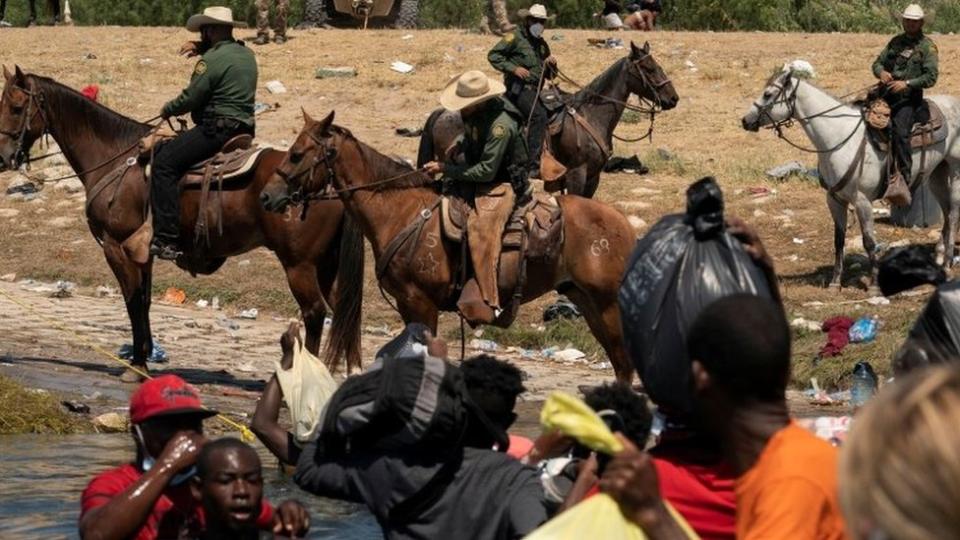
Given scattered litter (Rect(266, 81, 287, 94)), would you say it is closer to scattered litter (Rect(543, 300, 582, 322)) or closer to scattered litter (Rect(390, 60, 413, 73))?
scattered litter (Rect(390, 60, 413, 73))

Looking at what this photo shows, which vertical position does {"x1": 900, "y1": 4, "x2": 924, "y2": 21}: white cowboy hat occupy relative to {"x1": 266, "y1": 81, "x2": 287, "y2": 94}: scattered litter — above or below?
above

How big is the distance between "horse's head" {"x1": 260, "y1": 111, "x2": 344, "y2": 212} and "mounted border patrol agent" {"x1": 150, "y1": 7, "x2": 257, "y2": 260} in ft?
3.91

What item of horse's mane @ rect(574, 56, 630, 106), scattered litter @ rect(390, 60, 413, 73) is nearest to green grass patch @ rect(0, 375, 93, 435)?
horse's mane @ rect(574, 56, 630, 106)

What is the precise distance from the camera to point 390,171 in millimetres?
12852

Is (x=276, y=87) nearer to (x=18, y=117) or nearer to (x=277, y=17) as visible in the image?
(x=277, y=17)

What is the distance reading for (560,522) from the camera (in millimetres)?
3773

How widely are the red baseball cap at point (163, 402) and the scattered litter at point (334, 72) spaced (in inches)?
878

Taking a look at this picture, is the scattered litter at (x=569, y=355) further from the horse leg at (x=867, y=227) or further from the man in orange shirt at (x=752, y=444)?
the man in orange shirt at (x=752, y=444)

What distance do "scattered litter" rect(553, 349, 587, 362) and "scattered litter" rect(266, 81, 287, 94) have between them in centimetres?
1220

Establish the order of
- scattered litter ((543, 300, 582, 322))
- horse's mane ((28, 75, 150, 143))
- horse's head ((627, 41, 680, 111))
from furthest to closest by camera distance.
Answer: horse's head ((627, 41, 680, 111)), scattered litter ((543, 300, 582, 322)), horse's mane ((28, 75, 150, 143))

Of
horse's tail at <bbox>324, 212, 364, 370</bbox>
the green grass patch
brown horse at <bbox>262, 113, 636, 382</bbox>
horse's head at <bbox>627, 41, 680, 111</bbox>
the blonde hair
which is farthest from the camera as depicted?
horse's head at <bbox>627, 41, 680, 111</bbox>

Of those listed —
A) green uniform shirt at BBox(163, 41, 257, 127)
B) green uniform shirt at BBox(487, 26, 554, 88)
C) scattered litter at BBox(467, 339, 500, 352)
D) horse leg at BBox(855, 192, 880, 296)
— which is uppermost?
green uniform shirt at BBox(163, 41, 257, 127)

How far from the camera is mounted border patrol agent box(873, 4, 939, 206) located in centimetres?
1730

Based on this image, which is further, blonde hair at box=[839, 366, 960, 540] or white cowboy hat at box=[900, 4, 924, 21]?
white cowboy hat at box=[900, 4, 924, 21]
